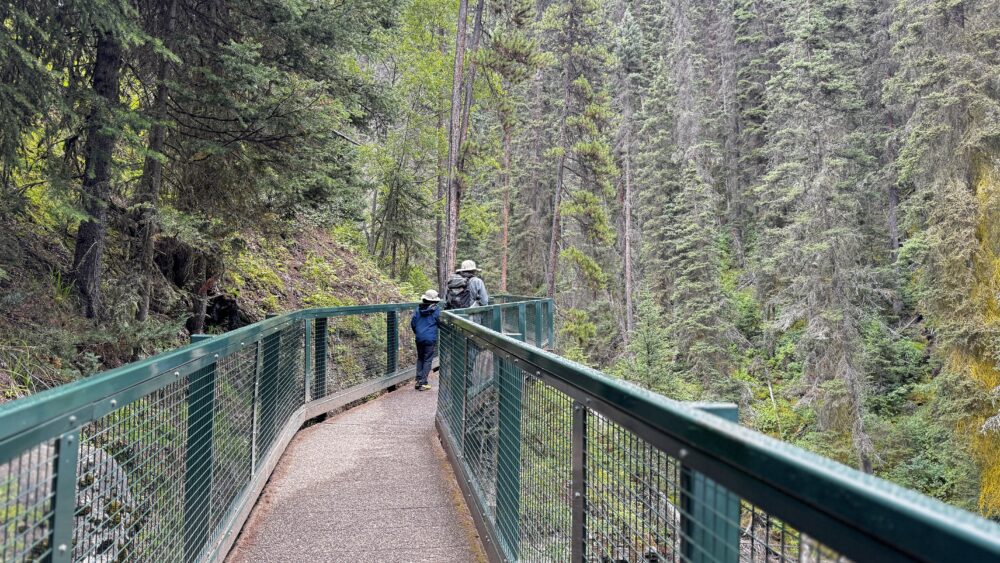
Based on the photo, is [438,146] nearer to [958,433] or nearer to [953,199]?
[953,199]

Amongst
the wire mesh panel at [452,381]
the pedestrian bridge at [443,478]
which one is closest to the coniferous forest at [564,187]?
the pedestrian bridge at [443,478]

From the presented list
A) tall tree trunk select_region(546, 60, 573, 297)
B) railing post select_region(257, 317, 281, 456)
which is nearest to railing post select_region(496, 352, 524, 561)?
railing post select_region(257, 317, 281, 456)

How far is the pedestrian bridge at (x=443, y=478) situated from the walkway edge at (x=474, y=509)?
1.3 inches

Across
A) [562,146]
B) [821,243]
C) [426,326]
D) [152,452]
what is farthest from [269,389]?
[562,146]

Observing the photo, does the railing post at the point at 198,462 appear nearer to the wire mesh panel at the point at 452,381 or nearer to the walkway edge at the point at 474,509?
the walkway edge at the point at 474,509

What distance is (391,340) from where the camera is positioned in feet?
39.0

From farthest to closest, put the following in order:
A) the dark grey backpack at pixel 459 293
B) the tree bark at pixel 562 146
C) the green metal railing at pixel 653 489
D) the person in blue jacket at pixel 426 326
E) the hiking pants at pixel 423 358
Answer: the tree bark at pixel 562 146 < the dark grey backpack at pixel 459 293 < the hiking pants at pixel 423 358 < the person in blue jacket at pixel 426 326 < the green metal railing at pixel 653 489

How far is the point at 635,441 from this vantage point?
2119 millimetres

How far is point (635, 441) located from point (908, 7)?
24004 mm

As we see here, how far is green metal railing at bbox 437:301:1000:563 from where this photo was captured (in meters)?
0.97

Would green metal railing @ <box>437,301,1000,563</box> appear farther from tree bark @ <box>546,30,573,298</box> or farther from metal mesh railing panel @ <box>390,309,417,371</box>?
tree bark @ <box>546,30,573,298</box>

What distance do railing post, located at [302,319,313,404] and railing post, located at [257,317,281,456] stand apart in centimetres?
173

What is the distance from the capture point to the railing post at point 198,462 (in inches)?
139

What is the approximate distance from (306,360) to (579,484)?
21.0 ft
